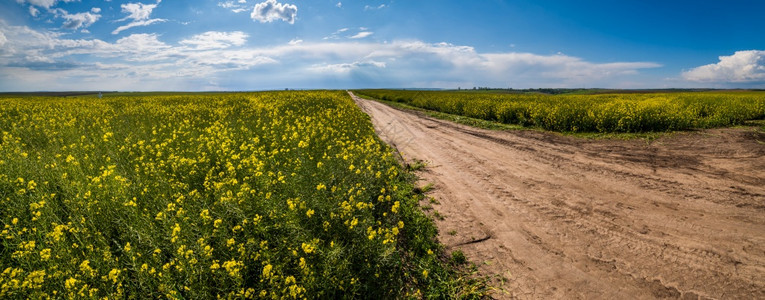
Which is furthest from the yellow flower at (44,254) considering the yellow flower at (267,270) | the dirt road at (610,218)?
the dirt road at (610,218)

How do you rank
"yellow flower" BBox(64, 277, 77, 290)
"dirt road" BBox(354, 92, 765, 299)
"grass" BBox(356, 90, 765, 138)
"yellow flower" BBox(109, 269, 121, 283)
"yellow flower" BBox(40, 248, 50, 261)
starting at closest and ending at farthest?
1. "yellow flower" BBox(64, 277, 77, 290)
2. "yellow flower" BBox(109, 269, 121, 283)
3. "yellow flower" BBox(40, 248, 50, 261)
4. "dirt road" BBox(354, 92, 765, 299)
5. "grass" BBox(356, 90, 765, 138)

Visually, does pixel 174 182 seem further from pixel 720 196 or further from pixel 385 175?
pixel 720 196

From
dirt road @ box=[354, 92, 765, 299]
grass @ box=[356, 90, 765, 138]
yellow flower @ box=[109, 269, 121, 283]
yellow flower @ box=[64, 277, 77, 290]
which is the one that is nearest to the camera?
yellow flower @ box=[64, 277, 77, 290]

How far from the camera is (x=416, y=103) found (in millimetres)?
35062

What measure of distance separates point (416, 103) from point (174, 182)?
3083cm

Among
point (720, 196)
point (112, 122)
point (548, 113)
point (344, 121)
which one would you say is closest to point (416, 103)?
point (548, 113)

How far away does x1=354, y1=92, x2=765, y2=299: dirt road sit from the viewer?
4.06 m

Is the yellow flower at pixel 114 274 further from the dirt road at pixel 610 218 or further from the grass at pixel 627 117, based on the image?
the grass at pixel 627 117

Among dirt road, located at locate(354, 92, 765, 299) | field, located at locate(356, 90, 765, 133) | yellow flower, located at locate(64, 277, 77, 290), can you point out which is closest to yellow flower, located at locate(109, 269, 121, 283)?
yellow flower, located at locate(64, 277, 77, 290)

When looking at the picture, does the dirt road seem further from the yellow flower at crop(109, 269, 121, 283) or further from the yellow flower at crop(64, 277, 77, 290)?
the yellow flower at crop(64, 277, 77, 290)

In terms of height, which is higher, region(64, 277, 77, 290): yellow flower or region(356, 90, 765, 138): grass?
region(356, 90, 765, 138): grass

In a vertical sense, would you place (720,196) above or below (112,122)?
below

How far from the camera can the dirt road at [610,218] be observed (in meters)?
4.06

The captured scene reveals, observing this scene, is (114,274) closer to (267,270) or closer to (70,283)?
(70,283)
